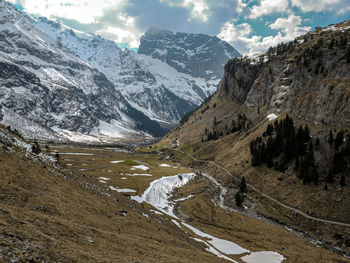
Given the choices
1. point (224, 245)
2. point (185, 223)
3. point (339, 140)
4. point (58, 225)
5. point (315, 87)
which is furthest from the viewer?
point (315, 87)

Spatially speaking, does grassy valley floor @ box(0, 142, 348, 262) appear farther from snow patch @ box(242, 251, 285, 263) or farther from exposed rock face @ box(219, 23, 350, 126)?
exposed rock face @ box(219, 23, 350, 126)

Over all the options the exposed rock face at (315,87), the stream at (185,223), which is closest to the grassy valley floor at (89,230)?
the stream at (185,223)

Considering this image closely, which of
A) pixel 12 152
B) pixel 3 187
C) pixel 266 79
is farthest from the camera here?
pixel 266 79

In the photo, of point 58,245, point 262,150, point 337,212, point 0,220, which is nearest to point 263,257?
point 337,212

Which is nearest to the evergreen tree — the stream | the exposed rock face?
the exposed rock face

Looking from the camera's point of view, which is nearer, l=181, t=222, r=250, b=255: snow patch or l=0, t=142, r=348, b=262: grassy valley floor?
l=0, t=142, r=348, b=262: grassy valley floor

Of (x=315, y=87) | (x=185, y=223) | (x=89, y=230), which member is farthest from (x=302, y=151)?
(x=89, y=230)

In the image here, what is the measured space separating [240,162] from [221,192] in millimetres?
24956

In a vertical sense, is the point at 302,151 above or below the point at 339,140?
below

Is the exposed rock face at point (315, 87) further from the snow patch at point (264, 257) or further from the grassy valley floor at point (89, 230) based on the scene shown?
the snow patch at point (264, 257)

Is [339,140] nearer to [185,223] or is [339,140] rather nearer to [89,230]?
[185,223]

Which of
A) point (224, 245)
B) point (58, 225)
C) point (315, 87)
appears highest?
point (315, 87)

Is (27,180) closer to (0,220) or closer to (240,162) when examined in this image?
(0,220)

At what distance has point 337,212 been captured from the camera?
66000mm
